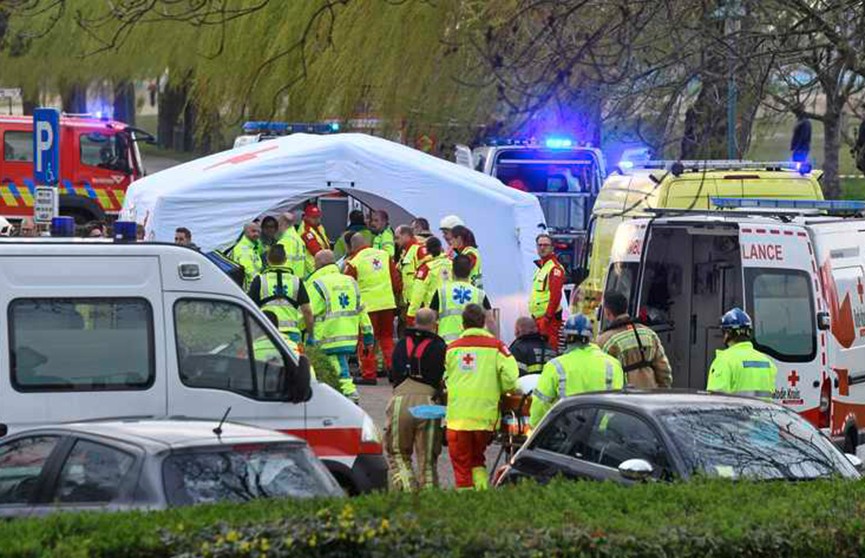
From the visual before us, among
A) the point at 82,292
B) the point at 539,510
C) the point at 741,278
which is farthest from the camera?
the point at 741,278

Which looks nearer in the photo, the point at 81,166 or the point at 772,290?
the point at 772,290

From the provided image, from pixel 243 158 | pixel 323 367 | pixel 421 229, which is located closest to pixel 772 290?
pixel 323 367

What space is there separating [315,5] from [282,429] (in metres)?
6.70

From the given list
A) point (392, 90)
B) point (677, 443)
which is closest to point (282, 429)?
point (677, 443)

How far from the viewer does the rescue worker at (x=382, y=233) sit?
2256cm

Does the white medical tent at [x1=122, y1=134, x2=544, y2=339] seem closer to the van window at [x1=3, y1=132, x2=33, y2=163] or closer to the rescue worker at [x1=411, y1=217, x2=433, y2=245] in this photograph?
the rescue worker at [x1=411, y1=217, x2=433, y2=245]

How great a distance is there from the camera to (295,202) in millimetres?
21656

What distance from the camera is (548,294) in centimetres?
2020

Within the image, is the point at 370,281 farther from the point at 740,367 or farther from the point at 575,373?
the point at 575,373

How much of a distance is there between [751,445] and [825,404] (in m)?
4.74

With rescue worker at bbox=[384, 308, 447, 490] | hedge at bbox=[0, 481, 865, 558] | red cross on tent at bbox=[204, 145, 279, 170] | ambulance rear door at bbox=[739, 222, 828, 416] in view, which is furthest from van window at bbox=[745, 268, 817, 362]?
red cross on tent at bbox=[204, 145, 279, 170]

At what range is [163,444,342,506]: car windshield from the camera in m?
8.01

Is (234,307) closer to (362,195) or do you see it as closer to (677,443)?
(677,443)

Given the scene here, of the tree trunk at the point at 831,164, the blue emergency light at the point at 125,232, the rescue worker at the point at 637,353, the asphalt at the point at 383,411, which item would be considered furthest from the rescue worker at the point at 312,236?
the tree trunk at the point at 831,164
